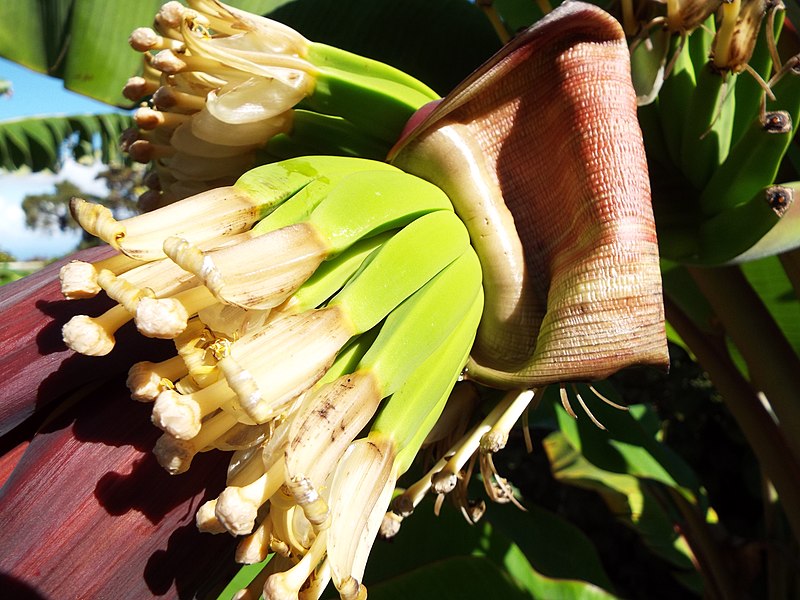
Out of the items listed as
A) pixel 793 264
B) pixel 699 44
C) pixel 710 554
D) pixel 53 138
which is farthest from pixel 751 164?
pixel 53 138

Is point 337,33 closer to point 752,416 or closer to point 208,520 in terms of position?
point 208,520

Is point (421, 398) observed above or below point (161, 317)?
below

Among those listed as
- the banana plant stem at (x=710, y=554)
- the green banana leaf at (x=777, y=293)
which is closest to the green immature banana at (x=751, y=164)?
the green banana leaf at (x=777, y=293)

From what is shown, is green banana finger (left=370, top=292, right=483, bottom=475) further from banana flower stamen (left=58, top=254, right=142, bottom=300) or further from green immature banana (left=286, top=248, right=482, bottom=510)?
banana flower stamen (left=58, top=254, right=142, bottom=300)

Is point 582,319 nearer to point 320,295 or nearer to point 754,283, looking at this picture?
point 320,295

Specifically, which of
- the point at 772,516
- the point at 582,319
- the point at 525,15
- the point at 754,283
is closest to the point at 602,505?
the point at 772,516

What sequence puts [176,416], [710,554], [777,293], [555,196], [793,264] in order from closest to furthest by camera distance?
[176,416]
[555,196]
[793,264]
[777,293]
[710,554]

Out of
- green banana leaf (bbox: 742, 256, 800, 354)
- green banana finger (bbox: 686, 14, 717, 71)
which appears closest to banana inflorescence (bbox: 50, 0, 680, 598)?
green banana finger (bbox: 686, 14, 717, 71)
